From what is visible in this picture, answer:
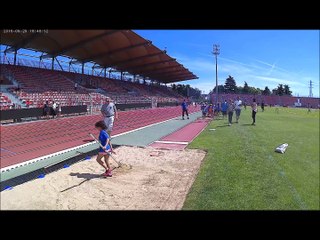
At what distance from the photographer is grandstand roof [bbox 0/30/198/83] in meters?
3.74

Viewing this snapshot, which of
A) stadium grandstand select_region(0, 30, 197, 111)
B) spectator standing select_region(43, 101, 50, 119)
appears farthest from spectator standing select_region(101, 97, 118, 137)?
spectator standing select_region(43, 101, 50, 119)

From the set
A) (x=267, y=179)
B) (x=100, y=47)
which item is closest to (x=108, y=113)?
(x=100, y=47)

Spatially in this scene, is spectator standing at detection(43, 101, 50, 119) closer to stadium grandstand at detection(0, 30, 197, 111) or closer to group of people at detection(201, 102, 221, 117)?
stadium grandstand at detection(0, 30, 197, 111)

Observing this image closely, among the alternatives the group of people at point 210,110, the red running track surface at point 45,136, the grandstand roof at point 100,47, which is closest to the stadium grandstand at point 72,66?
the grandstand roof at point 100,47

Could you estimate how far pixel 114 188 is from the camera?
17.8 ft

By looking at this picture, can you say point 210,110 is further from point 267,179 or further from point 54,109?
point 267,179

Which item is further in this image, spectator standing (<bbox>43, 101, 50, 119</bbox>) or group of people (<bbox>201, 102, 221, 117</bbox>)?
group of people (<bbox>201, 102, 221, 117</bbox>)

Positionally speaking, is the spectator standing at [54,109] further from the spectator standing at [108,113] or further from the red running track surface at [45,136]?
the spectator standing at [108,113]

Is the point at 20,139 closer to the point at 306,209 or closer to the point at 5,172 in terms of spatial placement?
the point at 5,172

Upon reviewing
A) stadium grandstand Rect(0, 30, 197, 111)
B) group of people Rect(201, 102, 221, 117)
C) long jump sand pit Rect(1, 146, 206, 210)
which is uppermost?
stadium grandstand Rect(0, 30, 197, 111)

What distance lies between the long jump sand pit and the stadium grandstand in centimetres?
191
